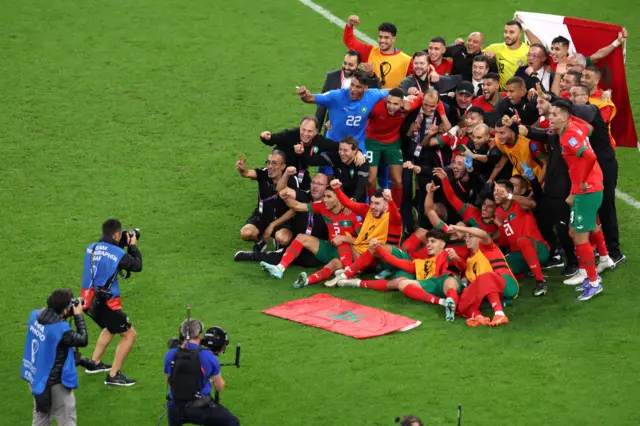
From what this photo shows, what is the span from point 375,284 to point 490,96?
272 centimetres

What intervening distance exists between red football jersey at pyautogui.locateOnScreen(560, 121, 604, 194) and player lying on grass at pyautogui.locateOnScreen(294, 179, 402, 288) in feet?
6.94

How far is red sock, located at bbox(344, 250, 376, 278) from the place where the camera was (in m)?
15.4

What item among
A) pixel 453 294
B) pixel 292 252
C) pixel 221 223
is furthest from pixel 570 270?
pixel 221 223

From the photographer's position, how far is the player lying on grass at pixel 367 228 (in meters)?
15.3

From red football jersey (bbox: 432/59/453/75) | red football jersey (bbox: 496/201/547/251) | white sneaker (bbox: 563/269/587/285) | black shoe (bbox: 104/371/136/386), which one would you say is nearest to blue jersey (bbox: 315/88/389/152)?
red football jersey (bbox: 432/59/453/75)

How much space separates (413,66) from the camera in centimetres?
1680

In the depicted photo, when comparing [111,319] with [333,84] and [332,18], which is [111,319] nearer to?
[333,84]

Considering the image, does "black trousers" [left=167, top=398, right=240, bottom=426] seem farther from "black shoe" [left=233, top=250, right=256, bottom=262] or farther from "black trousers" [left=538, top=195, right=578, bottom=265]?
"black trousers" [left=538, top=195, right=578, bottom=265]

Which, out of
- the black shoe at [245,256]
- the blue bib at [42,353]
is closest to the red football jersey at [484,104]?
the black shoe at [245,256]

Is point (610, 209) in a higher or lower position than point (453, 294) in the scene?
higher

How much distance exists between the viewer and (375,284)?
49.9 ft

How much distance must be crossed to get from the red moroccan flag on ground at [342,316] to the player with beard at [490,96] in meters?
2.92

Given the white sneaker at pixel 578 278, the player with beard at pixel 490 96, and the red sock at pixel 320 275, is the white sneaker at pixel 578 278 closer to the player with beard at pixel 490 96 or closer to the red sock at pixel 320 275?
the player with beard at pixel 490 96

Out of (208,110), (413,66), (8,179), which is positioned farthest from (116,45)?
(413,66)
